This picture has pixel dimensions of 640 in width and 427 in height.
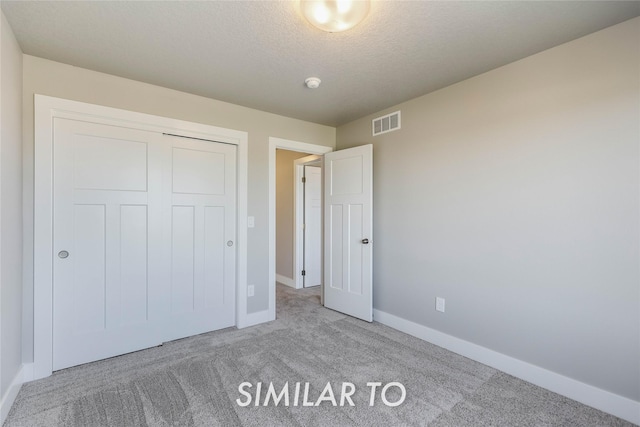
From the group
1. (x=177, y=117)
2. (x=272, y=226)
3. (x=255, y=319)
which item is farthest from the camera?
(x=272, y=226)

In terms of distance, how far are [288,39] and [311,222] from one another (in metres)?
3.14

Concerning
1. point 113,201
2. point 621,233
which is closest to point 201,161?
point 113,201

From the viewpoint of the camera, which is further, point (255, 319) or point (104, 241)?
point (255, 319)

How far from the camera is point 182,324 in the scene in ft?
9.13

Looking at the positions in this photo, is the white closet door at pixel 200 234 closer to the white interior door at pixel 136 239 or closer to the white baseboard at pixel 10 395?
the white interior door at pixel 136 239

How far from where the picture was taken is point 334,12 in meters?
1.50

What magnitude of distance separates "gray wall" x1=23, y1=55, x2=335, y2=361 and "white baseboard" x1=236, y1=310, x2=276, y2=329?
0.17 ft

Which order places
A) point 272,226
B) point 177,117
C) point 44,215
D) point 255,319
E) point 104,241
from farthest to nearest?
point 272,226, point 255,319, point 177,117, point 104,241, point 44,215

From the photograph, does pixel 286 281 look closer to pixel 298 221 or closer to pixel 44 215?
pixel 298 221

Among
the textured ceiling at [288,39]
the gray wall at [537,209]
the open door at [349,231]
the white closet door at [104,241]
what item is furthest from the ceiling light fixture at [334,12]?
the white closet door at [104,241]

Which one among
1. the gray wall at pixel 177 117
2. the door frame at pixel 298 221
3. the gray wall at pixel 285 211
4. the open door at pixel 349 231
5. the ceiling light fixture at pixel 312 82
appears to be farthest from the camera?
the gray wall at pixel 285 211

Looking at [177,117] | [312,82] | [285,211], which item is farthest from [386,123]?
[285,211]

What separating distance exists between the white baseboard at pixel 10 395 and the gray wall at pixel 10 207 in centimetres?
3

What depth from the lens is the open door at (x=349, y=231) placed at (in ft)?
10.6
